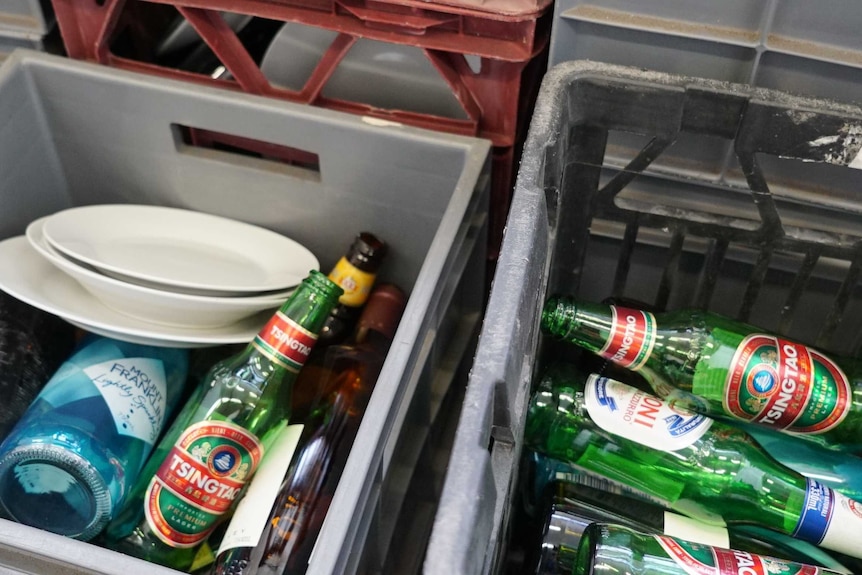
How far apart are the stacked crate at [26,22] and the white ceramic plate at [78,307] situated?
22 centimetres

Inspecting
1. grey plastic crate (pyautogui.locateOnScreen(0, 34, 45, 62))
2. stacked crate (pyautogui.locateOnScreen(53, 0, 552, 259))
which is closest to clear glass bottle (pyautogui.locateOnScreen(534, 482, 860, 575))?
stacked crate (pyautogui.locateOnScreen(53, 0, 552, 259))

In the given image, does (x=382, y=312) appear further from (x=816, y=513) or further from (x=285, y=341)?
(x=816, y=513)

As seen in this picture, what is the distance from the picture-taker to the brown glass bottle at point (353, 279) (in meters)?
0.76

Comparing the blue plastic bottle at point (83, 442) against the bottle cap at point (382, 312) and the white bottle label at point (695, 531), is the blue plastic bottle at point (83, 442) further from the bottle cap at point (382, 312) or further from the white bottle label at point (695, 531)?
the white bottle label at point (695, 531)

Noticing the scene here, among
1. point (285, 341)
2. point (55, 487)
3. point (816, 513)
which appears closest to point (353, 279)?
point (285, 341)

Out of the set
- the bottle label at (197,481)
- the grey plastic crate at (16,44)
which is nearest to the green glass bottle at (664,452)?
the bottle label at (197,481)

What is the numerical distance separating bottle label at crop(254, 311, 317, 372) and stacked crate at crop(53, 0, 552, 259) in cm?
25

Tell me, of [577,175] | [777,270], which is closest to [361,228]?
[577,175]

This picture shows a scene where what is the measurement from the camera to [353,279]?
0.77 m

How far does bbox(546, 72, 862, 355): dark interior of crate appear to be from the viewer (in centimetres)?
63

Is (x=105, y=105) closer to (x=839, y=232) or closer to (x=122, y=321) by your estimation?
(x=122, y=321)

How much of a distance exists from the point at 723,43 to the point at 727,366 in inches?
10.5

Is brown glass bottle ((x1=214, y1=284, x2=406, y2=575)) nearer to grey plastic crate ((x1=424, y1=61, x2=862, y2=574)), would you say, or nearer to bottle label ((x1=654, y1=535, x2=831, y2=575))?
grey plastic crate ((x1=424, y1=61, x2=862, y2=574))

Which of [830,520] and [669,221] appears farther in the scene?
[669,221]
